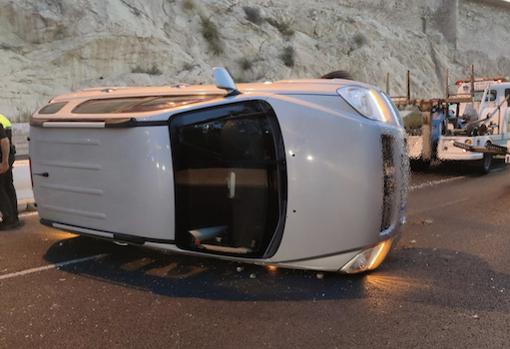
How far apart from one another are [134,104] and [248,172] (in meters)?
1.15

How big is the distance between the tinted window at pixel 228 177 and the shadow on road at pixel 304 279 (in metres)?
0.35

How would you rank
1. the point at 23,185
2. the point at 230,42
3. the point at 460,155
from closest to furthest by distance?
the point at 23,185 → the point at 460,155 → the point at 230,42

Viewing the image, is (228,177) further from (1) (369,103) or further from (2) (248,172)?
(1) (369,103)

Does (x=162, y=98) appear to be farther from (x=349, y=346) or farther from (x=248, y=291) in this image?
(x=349, y=346)

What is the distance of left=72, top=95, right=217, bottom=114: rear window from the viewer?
14.1ft

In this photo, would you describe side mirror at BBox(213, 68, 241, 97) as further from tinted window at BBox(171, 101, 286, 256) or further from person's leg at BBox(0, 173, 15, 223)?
person's leg at BBox(0, 173, 15, 223)

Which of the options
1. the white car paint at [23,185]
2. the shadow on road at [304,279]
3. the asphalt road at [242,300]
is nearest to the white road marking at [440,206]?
the asphalt road at [242,300]

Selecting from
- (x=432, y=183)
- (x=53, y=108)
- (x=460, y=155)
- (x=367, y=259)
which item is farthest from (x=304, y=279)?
(x=460, y=155)

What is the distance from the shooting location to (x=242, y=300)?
404 centimetres

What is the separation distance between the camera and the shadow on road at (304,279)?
411 centimetres

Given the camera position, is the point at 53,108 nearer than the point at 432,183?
Yes

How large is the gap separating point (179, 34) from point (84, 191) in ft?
81.3

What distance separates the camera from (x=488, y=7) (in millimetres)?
50875

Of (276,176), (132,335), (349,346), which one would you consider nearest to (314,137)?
(276,176)
